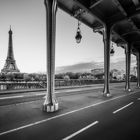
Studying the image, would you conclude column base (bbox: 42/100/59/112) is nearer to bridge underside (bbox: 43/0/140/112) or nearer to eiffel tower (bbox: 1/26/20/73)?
bridge underside (bbox: 43/0/140/112)

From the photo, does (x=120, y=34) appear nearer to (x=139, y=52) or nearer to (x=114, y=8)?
(x=114, y=8)

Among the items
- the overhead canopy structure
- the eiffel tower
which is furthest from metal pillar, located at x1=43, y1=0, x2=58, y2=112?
the eiffel tower

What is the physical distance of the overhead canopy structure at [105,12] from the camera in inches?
330

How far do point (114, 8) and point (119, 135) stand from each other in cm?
Result: 933

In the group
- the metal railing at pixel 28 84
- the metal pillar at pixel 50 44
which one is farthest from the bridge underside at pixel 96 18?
the metal railing at pixel 28 84

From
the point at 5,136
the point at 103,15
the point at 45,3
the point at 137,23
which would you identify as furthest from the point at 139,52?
the point at 5,136

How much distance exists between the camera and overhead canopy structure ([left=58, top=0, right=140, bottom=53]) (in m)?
8.38

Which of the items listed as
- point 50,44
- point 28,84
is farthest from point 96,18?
point 28,84

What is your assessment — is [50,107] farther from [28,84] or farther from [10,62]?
[10,62]

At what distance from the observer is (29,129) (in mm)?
3814

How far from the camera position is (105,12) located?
10.6 meters

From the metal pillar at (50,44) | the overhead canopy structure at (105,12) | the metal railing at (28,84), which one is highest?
the overhead canopy structure at (105,12)

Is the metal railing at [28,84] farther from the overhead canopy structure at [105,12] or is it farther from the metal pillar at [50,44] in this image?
the overhead canopy structure at [105,12]

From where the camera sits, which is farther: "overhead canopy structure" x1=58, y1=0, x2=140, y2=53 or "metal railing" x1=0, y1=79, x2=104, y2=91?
"metal railing" x1=0, y1=79, x2=104, y2=91
